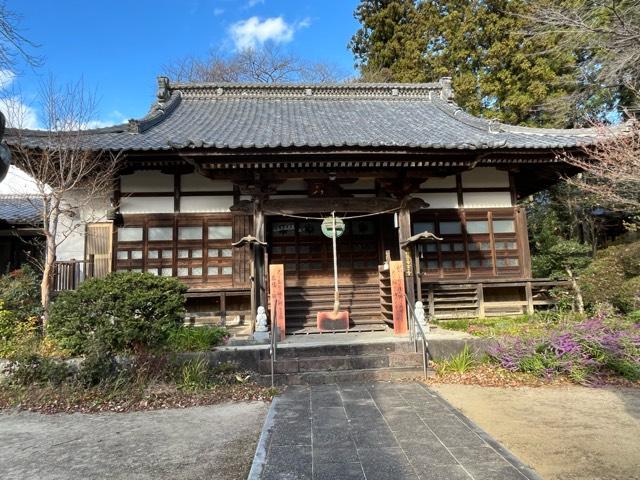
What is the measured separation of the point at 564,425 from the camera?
430 centimetres

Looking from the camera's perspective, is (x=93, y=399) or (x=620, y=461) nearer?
(x=620, y=461)

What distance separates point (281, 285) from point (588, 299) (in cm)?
735

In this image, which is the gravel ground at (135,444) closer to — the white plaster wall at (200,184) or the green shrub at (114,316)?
the green shrub at (114,316)

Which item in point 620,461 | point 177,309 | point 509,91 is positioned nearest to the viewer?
point 620,461

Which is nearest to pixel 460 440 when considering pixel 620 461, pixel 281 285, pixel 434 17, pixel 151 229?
pixel 620 461

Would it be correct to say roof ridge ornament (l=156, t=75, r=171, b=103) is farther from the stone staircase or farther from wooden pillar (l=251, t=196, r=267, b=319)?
the stone staircase

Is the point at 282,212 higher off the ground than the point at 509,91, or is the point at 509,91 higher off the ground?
the point at 509,91

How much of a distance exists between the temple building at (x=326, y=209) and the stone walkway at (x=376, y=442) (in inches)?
129

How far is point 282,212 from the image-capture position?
8.16m

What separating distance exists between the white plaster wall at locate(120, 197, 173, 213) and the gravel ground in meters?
5.23

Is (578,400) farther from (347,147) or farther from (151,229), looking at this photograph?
(151,229)

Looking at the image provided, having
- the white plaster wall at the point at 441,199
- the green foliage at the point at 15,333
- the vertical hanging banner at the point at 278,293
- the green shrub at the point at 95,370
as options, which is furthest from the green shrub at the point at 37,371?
the white plaster wall at the point at 441,199

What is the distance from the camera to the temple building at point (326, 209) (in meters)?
7.83

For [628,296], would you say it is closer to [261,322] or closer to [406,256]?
[406,256]
